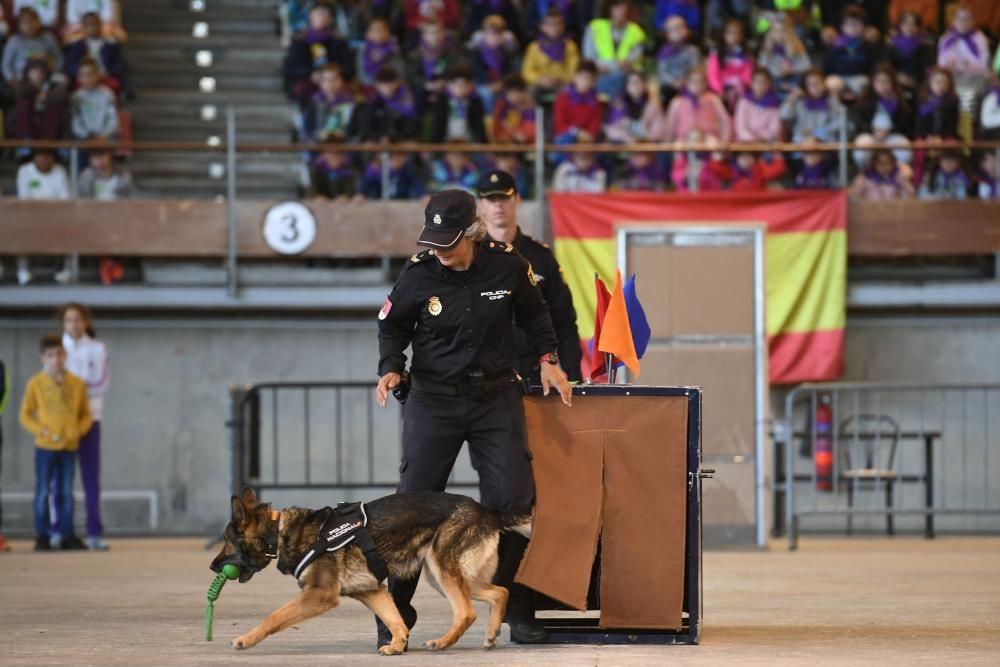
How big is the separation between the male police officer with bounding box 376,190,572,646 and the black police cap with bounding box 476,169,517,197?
117 cm

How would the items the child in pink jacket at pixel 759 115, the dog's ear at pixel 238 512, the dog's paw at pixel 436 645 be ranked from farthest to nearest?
the child in pink jacket at pixel 759 115 < the dog's paw at pixel 436 645 < the dog's ear at pixel 238 512

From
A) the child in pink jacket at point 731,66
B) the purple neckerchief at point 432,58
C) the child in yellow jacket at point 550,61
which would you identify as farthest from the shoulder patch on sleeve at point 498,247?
the purple neckerchief at point 432,58

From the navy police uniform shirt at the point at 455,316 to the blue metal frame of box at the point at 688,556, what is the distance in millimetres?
337

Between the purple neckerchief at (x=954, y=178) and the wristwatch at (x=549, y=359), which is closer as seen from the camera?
the wristwatch at (x=549, y=359)

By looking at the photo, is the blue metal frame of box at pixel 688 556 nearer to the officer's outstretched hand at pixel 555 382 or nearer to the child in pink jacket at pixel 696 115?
the officer's outstretched hand at pixel 555 382

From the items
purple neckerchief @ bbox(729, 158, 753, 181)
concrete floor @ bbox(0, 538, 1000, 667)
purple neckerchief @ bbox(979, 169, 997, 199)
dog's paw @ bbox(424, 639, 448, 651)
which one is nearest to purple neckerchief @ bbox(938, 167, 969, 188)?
purple neckerchief @ bbox(979, 169, 997, 199)

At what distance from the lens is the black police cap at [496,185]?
26.4 feet

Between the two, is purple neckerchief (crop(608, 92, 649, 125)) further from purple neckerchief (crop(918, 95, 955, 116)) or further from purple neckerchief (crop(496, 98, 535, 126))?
purple neckerchief (crop(918, 95, 955, 116))

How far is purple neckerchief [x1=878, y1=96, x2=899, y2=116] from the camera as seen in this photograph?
16.2 meters

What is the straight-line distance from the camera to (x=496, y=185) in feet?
26.4

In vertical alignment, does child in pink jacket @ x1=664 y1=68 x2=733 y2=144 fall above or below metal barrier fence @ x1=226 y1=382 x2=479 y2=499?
above

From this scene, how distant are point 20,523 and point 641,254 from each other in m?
6.97

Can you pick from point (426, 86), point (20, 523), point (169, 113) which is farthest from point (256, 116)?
point (20, 523)

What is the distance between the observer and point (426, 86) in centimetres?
1648
